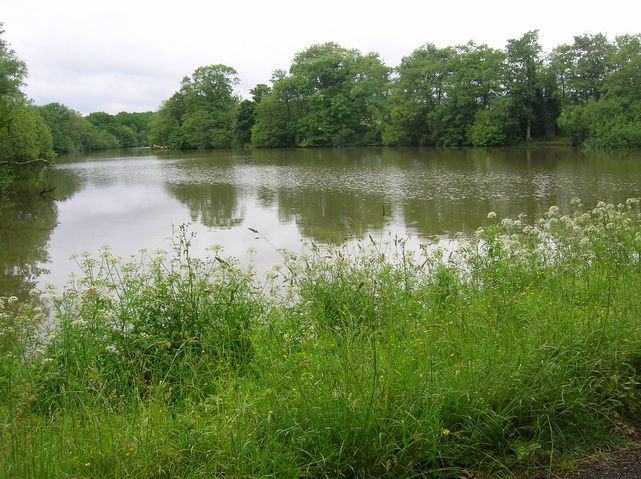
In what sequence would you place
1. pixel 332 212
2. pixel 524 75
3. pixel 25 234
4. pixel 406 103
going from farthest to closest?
pixel 406 103 → pixel 524 75 → pixel 332 212 → pixel 25 234

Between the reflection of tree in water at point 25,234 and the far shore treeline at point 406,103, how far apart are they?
2957 millimetres

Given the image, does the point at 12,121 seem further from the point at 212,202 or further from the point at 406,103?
the point at 406,103

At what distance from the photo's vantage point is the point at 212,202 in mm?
22562

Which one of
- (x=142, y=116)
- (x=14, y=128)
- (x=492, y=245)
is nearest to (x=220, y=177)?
(x=14, y=128)

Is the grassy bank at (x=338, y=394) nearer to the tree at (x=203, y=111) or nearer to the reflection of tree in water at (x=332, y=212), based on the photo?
the reflection of tree in water at (x=332, y=212)

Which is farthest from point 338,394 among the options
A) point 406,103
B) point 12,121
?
point 406,103

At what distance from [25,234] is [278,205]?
8987 mm

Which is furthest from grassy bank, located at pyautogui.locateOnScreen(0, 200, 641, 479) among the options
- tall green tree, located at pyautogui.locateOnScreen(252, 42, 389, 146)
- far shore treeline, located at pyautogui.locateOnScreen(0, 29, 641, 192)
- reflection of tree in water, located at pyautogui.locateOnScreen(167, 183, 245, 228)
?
tall green tree, located at pyautogui.locateOnScreen(252, 42, 389, 146)

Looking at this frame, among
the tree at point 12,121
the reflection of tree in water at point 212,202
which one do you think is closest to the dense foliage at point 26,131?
the tree at point 12,121

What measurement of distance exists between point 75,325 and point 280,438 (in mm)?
2248

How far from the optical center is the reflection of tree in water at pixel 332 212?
1462 cm

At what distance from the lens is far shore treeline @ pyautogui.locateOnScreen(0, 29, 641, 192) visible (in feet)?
144

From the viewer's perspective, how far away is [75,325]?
161 inches

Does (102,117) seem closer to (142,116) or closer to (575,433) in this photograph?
(142,116)
